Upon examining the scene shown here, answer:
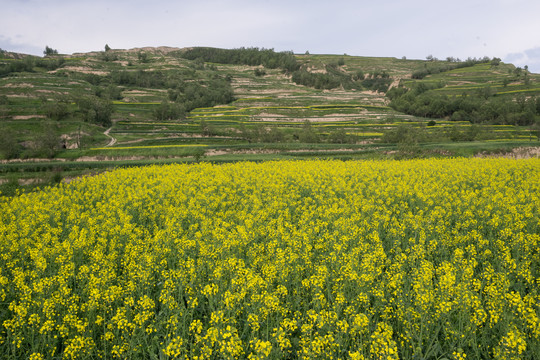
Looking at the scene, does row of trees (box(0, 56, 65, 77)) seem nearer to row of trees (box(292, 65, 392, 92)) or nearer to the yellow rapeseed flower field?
row of trees (box(292, 65, 392, 92))

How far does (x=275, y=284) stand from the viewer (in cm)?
638

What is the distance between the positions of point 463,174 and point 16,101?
107m

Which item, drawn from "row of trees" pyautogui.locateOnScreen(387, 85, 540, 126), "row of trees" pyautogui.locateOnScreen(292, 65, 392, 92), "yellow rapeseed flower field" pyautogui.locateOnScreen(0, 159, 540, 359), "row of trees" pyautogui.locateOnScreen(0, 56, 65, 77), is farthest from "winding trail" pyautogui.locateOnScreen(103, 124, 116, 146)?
"row of trees" pyautogui.locateOnScreen(292, 65, 392, 92)

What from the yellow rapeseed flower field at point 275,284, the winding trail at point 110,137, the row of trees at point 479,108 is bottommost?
the winding trail at point 110,137

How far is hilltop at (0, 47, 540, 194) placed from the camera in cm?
4956

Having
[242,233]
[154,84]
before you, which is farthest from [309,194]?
[154,84]

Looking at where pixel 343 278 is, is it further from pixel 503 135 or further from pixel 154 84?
pixel 154 84

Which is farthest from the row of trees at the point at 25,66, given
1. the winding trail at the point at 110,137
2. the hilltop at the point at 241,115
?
the winding trail at the point at 110,137

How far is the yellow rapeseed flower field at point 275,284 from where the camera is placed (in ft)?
14.0

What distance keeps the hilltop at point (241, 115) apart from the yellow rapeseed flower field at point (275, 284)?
28498mm

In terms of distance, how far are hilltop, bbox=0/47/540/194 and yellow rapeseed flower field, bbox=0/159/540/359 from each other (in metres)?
28.5

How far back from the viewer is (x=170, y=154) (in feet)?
160

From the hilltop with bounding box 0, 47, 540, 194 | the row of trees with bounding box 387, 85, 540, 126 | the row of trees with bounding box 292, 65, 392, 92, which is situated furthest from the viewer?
the row of trees with bounding box 292, 65, 392, 92

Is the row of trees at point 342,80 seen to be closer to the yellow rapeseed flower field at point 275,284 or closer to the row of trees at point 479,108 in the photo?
the row of trees at point 479,108
